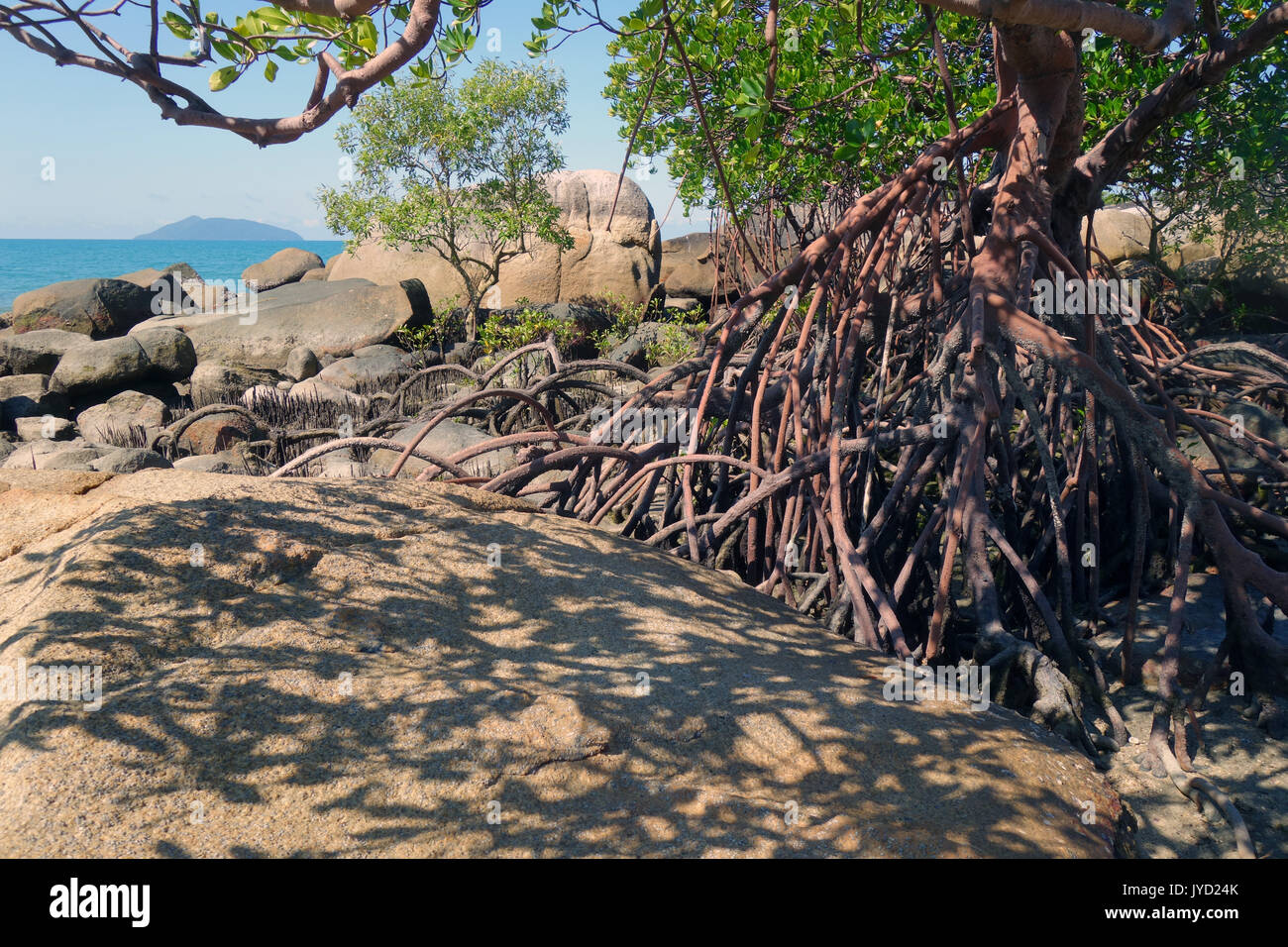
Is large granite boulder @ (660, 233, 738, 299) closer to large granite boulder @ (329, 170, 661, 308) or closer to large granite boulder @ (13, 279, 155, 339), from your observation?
large granite boulder @ (329, 170, 661, 308)

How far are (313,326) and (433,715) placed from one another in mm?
12934

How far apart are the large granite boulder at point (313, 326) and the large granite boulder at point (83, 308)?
159 cm

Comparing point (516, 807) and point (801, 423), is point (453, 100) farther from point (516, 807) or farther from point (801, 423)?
point (516, 807)

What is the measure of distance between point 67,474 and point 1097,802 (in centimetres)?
360

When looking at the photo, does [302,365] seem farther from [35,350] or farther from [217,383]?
[35,350]

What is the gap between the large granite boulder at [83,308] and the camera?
577 inches

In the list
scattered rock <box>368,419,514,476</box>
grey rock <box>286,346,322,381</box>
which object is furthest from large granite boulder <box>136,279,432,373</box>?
scattered rock <box>368,419,514,476</box>

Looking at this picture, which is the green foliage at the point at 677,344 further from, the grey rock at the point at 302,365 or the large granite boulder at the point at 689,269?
the large granite boulder at the point at 689,269

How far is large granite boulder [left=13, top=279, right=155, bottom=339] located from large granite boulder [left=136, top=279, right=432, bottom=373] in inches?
62.7

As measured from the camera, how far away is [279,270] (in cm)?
2169

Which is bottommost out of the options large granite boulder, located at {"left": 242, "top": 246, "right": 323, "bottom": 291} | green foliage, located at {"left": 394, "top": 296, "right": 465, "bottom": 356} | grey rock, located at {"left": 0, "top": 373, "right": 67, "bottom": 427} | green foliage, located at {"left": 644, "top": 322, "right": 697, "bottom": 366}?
grey rock, located at {"left": 0, "top": 373, "right": 67, "bottom": 427}

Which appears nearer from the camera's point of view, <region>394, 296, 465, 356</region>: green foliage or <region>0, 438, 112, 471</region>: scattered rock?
<region>0, 438, 112, 471</region>: scattered rock

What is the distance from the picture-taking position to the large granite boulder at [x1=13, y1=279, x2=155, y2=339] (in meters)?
14.7
